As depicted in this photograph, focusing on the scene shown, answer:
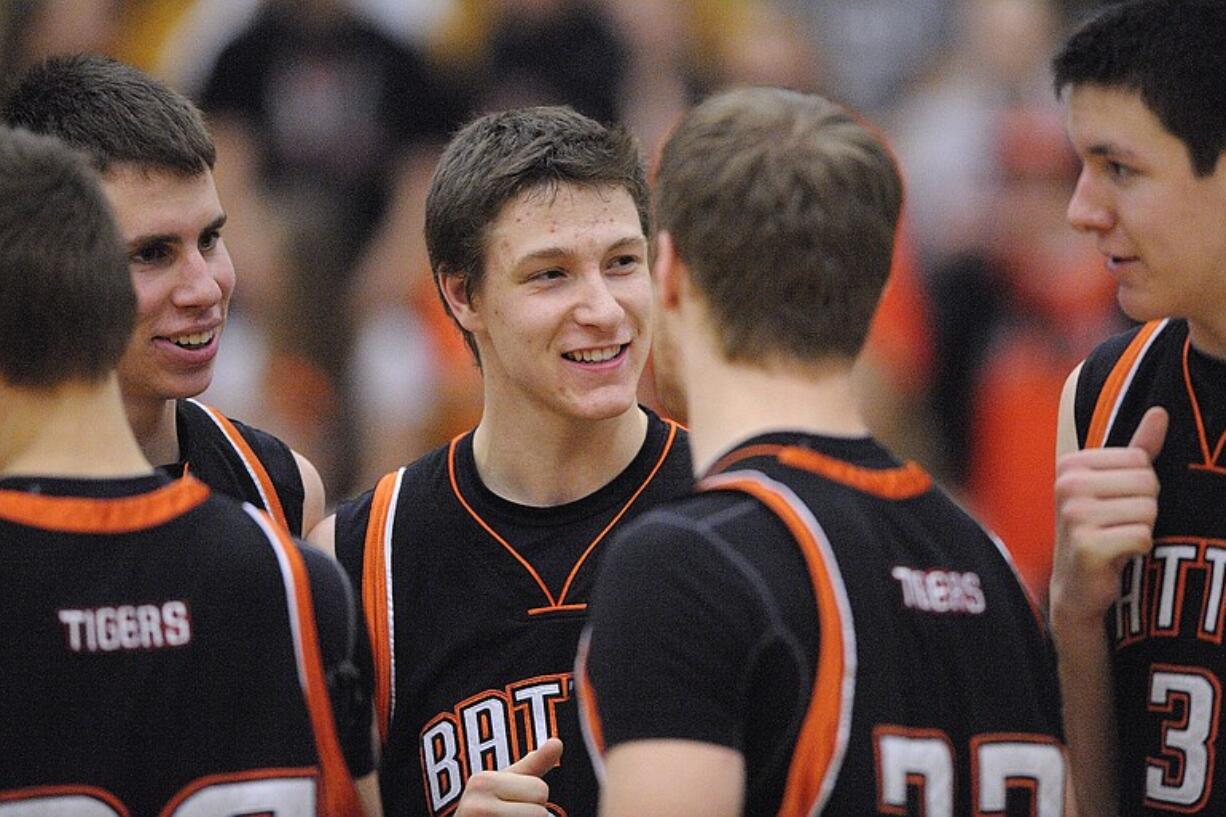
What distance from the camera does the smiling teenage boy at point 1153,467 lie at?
10.8ft

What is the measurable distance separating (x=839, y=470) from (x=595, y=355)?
1.49 meters

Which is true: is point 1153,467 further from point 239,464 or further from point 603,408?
point 239,464

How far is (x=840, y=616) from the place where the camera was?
2.70 metres

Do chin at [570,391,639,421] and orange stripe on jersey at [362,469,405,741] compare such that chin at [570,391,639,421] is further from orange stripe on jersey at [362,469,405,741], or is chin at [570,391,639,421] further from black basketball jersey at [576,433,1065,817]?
black basketball jersey at [576,433,1065,817]

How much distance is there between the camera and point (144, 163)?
4156mm

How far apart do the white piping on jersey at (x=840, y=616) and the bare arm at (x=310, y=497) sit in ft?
5.92

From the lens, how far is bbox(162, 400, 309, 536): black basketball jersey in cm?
426

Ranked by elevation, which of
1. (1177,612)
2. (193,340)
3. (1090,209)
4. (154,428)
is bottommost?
(1177,612)

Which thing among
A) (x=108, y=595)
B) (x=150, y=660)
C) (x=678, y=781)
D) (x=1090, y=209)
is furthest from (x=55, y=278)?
(x=1090, y=209)

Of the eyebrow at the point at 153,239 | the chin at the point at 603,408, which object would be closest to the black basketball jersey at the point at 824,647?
the chin at the point at 603,408

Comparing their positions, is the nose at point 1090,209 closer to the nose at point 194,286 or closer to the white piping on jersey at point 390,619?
the white piping on jersey at point 390,619

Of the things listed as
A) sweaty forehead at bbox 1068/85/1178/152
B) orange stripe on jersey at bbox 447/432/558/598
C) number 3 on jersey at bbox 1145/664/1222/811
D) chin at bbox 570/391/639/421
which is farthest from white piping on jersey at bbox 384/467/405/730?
sweaty forehead at bbox 1068/85/1178/152

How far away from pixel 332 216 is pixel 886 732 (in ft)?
24.2

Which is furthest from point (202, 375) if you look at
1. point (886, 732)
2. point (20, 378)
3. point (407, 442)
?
point (407, 442)
